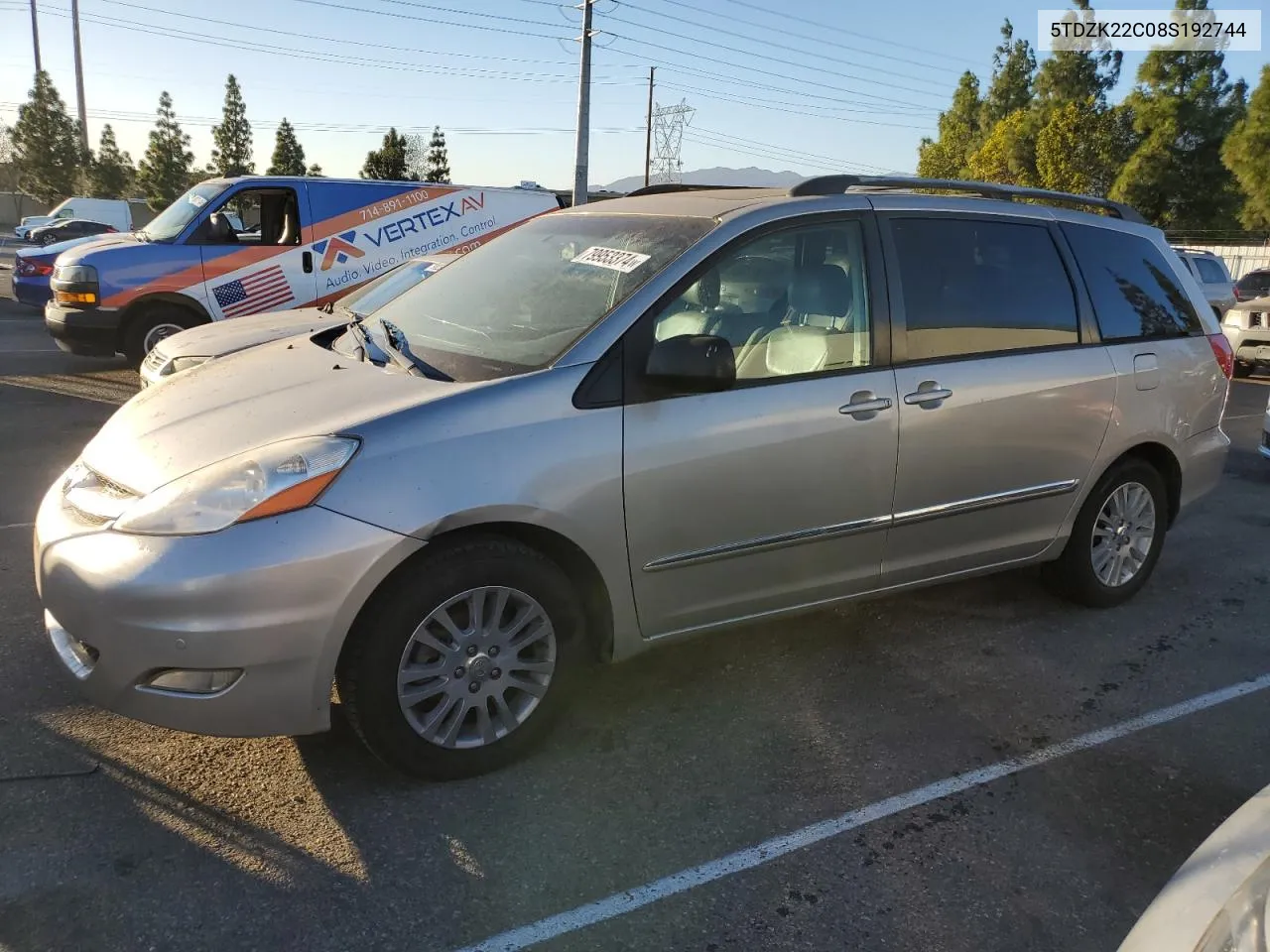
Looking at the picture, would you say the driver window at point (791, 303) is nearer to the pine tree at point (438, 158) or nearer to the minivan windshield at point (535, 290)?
the minivan windshield at point (535, 290)

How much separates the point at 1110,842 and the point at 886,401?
1602 mm

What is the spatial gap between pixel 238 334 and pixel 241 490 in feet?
15.4

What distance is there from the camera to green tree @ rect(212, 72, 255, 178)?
6294 cm

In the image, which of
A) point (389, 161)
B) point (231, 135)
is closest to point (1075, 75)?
point (389, 161)

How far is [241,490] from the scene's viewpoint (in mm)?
2643

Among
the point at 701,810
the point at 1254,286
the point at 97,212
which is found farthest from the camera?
the point at 97,212

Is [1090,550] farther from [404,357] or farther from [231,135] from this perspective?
[231,135]

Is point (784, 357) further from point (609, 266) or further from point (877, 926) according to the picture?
point (877, 926)

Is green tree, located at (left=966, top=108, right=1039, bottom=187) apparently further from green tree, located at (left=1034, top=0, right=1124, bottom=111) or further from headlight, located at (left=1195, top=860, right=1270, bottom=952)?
headlight, located at (left=1195, top=860, right=1270, bottom=952)

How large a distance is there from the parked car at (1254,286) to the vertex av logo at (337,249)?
52.0ft

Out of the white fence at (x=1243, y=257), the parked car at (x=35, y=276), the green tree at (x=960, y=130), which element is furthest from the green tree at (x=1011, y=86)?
the parked car at (x=35, y=276)

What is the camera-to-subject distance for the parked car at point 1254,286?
58.6ft

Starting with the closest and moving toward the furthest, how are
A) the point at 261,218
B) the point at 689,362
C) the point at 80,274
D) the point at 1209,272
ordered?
the point at 689,362 < the point at 80,274 < the point at 261,218 < the point at 1209,272

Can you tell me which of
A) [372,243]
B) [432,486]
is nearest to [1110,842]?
[432,486]
